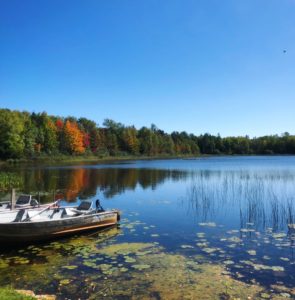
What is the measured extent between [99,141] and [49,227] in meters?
99.3

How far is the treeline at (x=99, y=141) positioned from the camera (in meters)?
81.1

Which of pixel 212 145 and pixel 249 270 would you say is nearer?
pixel 249 270

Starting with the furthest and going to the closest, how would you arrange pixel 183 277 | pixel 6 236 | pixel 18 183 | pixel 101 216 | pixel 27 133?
pixel 27 133
pixel 18 183
pixel 101 216
pixel 6 236
pixel 183 277

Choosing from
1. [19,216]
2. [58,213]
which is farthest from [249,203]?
[19,216]

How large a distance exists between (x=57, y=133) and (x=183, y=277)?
91400mm

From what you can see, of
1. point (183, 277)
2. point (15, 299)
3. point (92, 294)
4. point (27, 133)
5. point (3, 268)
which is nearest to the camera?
point (15, 299)

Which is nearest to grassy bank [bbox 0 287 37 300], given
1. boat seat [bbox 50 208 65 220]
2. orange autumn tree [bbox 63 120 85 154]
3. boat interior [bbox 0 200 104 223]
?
boat interior [bbox 0 200 104 223]

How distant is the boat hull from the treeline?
211 ft

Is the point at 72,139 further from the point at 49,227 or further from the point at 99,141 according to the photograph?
the point at 49,227

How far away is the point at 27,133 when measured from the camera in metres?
84.6

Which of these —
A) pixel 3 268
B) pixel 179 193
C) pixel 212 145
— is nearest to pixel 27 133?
pixel 179 193

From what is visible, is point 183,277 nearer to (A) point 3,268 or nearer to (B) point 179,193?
(A) point 3,268

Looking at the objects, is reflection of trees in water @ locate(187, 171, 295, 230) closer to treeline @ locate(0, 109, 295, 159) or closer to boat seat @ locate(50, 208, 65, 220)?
boat seat @ locate(50, 208, 65, 220)

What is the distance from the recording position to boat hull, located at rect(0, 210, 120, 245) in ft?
47.4
